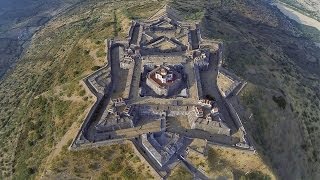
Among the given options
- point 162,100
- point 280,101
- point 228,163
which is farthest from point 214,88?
point 228,163

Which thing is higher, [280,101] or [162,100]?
[162,100]

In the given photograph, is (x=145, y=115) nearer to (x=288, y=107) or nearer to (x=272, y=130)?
(x=272, y=130)

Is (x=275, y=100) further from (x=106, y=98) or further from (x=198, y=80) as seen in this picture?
(x=106, y=98)

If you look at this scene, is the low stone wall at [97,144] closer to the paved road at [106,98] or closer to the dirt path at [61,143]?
the paved road at [106,98]

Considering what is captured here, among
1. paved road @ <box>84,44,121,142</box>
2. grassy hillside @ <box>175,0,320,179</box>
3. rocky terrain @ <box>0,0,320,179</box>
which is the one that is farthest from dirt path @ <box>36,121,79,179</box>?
grassy hillside @ <box>175,0,320,179</box>

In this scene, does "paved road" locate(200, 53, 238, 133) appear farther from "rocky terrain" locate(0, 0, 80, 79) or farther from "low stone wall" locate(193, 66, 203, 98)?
"rocky terrain" locate(0, 0, 80, 79)

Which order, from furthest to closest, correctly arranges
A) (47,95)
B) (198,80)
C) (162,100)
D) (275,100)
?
1. (47,95)
2. (275,100)
3. (198,80)
4. (162,100)

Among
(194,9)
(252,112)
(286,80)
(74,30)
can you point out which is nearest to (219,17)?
(194,9)
